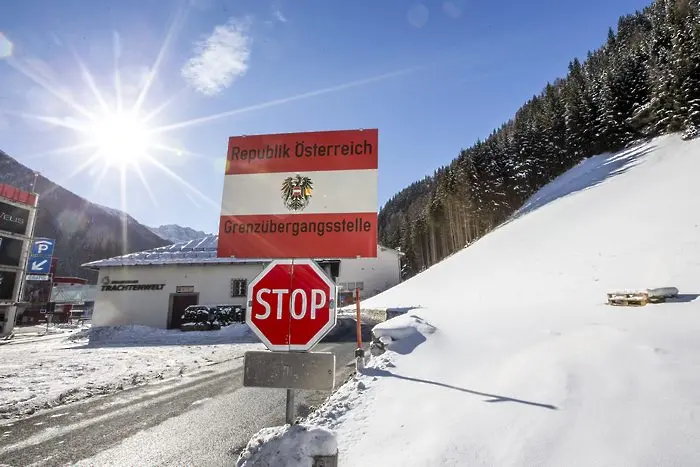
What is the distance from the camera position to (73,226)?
147 m

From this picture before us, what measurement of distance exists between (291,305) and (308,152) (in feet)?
4.26

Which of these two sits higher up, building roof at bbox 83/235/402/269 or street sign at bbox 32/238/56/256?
street sign at bbox 32/238/56/256

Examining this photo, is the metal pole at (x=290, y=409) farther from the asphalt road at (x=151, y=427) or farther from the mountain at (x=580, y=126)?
the mountain at (x=580, y=126)

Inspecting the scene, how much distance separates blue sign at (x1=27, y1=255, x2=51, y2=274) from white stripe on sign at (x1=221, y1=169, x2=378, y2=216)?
1624 inches

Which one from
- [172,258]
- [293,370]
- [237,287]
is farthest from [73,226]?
[293,370]

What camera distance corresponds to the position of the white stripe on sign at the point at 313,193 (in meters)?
2.87

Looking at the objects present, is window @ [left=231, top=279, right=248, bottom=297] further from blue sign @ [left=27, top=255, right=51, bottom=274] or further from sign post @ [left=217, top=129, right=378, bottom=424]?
sign post @ [left=217, top=129, right=378, bottom=424]

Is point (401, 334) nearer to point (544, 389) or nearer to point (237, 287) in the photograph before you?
point (544, 389)

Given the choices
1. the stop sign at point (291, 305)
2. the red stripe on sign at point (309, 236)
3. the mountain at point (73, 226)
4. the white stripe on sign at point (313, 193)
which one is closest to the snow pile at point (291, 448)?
the stop sign at point (291, 305)

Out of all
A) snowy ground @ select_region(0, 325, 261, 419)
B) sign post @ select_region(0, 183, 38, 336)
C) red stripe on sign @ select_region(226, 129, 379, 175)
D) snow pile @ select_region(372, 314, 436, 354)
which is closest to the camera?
red stripe on sign @ select_region(226, 129, 379, 175)

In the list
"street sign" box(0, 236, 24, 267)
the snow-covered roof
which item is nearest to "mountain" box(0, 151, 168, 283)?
"street sign" box(0, 236, 24, 267)

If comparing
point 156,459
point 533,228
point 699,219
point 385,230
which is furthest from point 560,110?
point 156,459

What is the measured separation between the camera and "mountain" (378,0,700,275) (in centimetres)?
3309

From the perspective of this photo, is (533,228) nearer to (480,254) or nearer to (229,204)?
(480,254)
